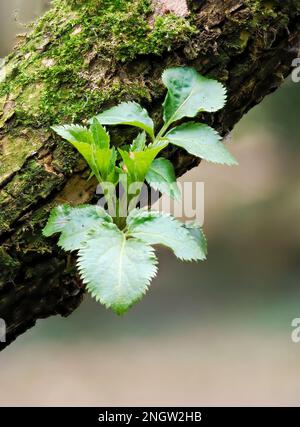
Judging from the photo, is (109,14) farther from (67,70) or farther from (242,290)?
(242,290)

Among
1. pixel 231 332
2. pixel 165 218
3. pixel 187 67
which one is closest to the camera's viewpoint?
pixel 165 218

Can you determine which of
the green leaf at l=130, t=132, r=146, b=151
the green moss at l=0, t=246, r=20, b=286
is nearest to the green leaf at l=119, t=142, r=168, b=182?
the green leaf at l=130, t=132, r=146, b=151

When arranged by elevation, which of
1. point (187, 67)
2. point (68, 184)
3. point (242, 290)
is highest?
point (242, 290)

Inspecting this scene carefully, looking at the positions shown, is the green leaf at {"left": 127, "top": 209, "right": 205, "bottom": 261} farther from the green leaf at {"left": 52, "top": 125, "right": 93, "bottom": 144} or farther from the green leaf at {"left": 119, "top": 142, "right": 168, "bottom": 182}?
the green leaf at {"left": 52, "top": 125, "right": 93, "bottom": 144}

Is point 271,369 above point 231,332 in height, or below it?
below

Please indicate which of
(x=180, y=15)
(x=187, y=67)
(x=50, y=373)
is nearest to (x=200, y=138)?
(x=187, y=67)
